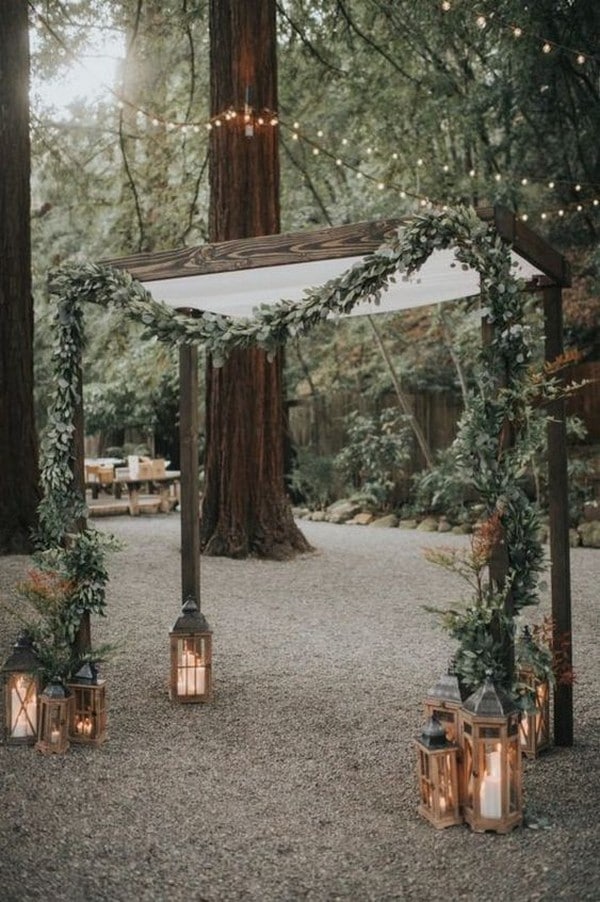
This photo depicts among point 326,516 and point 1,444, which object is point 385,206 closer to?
point 326,516

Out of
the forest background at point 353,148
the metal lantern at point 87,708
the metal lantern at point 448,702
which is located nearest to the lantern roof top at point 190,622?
the metal lantern at point 87,708

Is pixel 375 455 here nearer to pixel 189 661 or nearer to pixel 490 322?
pixel 189 661

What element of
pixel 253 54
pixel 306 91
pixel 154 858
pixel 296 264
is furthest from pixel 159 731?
pixel 306 91

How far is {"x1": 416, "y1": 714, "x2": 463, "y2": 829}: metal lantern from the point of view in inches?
122

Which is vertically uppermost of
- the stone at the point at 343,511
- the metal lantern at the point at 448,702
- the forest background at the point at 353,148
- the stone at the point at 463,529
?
the forest background at the point at 353,148

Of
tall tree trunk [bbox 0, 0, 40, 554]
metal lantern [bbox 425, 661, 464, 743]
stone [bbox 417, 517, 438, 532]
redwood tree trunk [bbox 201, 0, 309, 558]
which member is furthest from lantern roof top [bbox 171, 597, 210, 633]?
stone [bbox 417, 517, 438, 532]

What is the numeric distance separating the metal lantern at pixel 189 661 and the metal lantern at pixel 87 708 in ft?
1.91

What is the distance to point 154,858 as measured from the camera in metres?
2.84

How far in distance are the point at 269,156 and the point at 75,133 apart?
4366 mm

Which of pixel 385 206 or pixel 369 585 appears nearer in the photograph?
pixel 369 585

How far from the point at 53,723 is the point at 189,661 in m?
0.84

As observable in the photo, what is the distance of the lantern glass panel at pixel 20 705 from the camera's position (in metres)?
3.90

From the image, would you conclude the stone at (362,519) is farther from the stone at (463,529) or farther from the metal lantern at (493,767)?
the metal lantern at (493,767)

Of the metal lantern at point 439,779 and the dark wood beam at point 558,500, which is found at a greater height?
the dark wood beam at point 558,500
